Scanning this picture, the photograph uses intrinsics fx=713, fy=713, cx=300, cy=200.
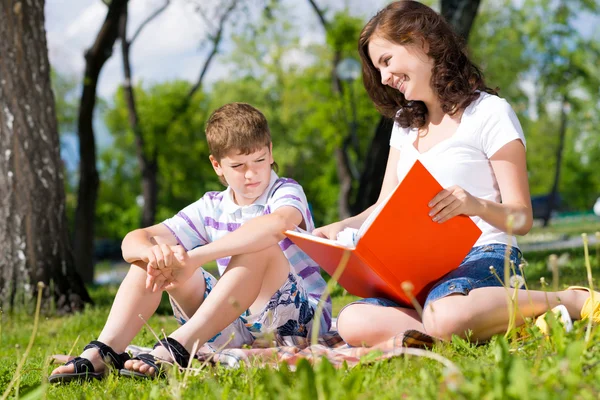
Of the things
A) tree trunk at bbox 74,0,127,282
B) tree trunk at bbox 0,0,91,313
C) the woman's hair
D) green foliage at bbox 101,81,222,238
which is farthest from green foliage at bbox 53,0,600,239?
the woman's hair

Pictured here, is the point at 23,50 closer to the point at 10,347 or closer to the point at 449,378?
the point at 10,347

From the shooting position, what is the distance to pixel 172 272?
9.43ft

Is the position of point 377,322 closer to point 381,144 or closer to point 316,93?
point 381,144

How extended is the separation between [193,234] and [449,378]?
2.16 m

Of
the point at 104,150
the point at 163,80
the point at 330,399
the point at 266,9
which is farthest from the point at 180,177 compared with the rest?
the point at 330,399

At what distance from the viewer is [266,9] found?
12.8 m

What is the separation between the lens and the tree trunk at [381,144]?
8.05m

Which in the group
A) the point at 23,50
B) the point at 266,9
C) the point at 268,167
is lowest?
the point at 268,167

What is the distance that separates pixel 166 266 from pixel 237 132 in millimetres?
724

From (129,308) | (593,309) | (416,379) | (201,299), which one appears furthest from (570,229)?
(416,379)

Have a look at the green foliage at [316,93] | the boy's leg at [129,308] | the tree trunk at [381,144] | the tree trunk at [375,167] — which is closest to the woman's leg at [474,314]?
the boy's leg at [129,308]

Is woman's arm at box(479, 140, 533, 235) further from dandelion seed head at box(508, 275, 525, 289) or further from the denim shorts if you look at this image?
dandelion seed head at box(508, 275, 525, 289)

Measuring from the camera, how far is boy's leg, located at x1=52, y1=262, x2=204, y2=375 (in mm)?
2938

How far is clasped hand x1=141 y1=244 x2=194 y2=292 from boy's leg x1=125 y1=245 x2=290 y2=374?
0.49 feet
